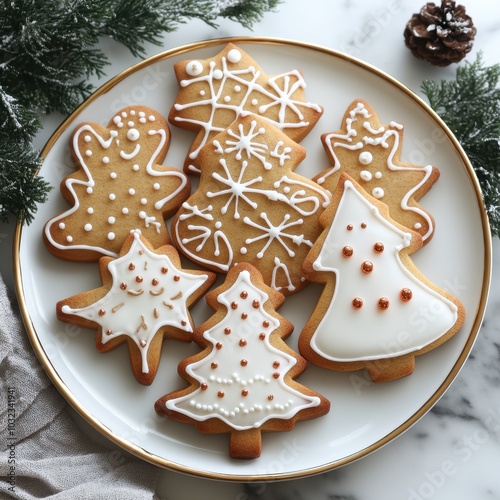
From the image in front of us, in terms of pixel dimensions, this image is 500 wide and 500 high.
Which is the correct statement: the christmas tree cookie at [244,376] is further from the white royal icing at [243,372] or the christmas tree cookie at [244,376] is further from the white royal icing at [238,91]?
the white royal icing at [238,91]

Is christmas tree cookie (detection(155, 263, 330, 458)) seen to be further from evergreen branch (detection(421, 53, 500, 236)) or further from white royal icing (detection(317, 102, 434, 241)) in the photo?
evergreen branch (detection(421, 53, 500, 236))

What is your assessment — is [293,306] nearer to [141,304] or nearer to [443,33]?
[141,304]

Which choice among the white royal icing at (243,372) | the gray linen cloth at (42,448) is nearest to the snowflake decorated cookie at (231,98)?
the white royal icing at (243,372)

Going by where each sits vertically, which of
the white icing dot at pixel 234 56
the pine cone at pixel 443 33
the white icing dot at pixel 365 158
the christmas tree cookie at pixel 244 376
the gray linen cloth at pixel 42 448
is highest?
the pine cone at pixel 443 33

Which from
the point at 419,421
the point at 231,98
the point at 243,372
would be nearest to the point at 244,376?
the point at 243,372

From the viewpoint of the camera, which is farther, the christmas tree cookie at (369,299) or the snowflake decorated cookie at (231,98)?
the snowflake decorated cookie at (231,98)

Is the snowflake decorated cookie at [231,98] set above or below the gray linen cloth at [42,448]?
above
